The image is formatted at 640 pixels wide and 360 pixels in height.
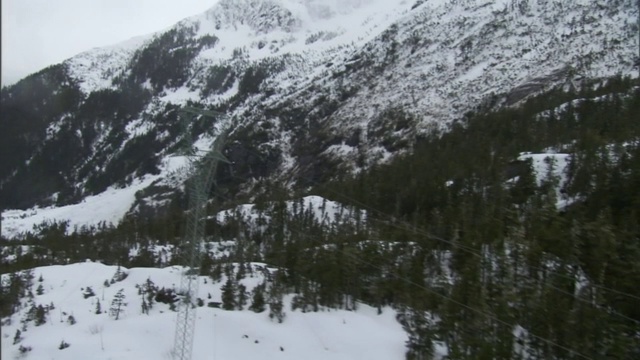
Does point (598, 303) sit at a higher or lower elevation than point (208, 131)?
lower

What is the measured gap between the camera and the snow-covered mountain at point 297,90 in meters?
77.2

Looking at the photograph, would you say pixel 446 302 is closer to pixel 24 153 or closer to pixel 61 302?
pixel 61 302

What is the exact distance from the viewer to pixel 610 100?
53.5m

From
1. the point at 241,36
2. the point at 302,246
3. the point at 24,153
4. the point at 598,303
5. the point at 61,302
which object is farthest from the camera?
the point at 241,36

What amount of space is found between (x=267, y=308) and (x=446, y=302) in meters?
7.13

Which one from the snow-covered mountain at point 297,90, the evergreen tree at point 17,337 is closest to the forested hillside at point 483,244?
the evergreen tree at point 17,337

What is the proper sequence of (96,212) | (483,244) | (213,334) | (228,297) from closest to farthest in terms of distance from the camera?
(213,334)
(228,297)
(483,244)
(96,212)

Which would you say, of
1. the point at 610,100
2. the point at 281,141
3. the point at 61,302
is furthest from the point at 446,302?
the point at 281,141

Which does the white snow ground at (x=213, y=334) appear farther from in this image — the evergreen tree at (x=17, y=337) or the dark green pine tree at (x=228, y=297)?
the dark green pine tree at (x=228, y=297)

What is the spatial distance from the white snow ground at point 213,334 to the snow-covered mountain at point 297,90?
22.9 ft

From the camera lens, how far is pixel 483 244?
26.7 meters

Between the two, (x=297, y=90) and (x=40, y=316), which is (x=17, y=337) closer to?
(x=40, y=316)

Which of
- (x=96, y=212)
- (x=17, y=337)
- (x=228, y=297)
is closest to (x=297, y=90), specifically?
(x=96, y=212)

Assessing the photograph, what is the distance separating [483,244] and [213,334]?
14380 millimetres
